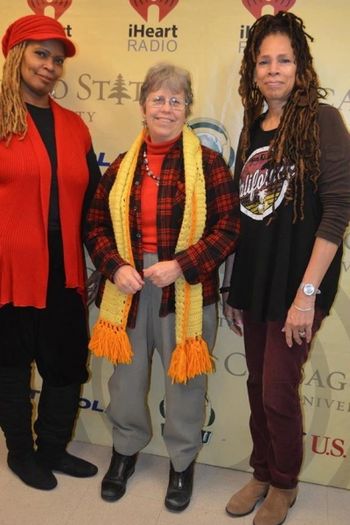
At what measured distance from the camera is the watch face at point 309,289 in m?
1.38

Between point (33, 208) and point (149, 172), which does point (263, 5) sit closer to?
point (149, 172)

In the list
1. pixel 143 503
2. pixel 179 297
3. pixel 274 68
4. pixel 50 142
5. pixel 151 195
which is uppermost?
pixel 274 68

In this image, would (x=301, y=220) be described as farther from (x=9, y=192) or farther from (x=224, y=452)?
(x=224, y=452)

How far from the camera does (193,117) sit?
184cm

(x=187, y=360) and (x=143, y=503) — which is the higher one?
(x=187, y=360)

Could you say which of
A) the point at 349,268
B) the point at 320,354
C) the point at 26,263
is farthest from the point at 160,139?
the point at 320,354

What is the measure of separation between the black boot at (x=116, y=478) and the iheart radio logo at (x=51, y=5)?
1.71 metres

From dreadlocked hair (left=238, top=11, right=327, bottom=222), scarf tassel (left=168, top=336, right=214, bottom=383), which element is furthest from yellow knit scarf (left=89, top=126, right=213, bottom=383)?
dreadlocked hair (left=238, top=11, right=327, bottom=222)

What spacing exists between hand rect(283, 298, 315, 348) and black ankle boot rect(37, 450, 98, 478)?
1014 millimetres

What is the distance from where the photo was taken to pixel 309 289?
1.38m

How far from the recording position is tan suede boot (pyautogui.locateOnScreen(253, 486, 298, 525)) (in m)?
1.67

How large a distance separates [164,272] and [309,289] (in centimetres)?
43

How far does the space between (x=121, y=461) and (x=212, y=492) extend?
372 mm

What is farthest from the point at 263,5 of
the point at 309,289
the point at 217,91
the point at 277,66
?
the point at 309,289
